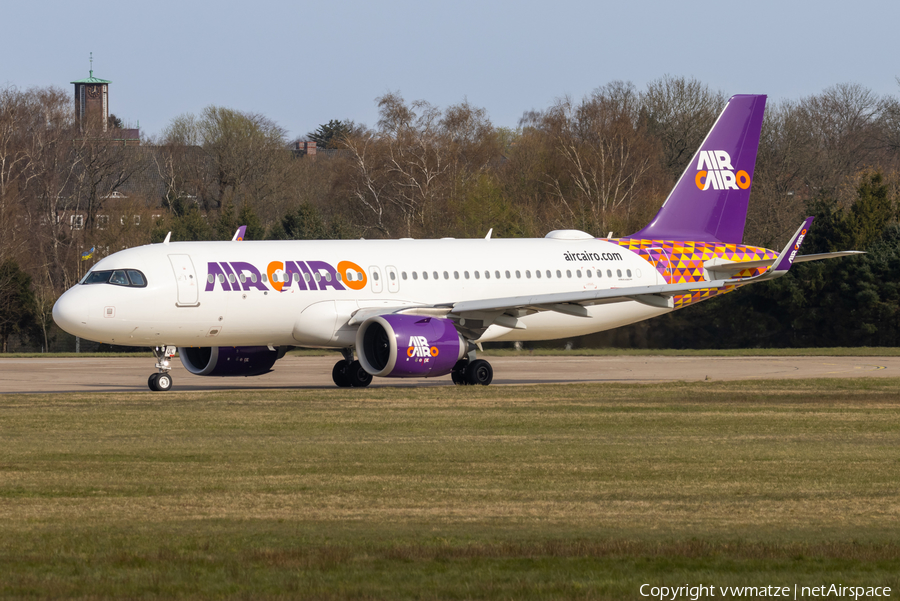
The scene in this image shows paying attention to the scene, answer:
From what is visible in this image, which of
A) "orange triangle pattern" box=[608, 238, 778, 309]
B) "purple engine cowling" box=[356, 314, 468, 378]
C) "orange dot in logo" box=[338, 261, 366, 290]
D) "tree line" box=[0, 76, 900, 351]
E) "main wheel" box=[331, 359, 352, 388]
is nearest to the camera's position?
"purple engine cowling" box=[356, 314, 468, 378]

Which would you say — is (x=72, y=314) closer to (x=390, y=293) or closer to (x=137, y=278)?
(x=137, y=278)

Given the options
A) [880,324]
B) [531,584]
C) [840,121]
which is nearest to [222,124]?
[840,121]

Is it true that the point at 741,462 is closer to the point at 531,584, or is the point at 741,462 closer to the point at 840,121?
A: the point at 531,584

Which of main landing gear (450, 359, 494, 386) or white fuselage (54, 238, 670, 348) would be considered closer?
white fuselage (54, 238, 670, 348)

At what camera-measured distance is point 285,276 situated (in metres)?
27.7

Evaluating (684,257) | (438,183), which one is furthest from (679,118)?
(684,257)

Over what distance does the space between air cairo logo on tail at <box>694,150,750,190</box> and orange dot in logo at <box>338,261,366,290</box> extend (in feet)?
35.1

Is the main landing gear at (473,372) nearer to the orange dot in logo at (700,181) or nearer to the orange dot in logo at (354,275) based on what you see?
the orange dot in logo at (354,275)

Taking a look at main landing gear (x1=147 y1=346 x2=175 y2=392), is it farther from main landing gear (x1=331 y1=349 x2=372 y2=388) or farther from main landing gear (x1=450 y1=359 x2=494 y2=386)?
main landing gear (x1=450 y1=359 x2=494 y2=386)

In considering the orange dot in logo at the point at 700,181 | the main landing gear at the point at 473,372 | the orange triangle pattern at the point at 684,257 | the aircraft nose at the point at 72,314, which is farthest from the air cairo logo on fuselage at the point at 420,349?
the orange dot in logo at the point at 700,181

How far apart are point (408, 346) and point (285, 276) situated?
3603 mm

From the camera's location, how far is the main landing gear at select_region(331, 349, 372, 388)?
29359 millimetres

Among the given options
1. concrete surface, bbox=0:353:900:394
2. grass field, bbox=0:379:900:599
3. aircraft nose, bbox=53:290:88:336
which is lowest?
grass field, bbox=0:379:900:599

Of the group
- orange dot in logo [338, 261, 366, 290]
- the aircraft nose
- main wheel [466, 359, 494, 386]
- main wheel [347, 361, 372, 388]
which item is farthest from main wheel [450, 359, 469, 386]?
the aircraft nose
